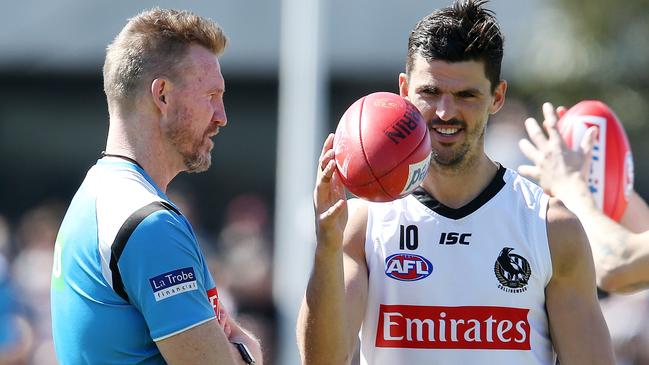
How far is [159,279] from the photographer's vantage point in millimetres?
4355

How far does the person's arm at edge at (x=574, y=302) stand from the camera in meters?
5.13

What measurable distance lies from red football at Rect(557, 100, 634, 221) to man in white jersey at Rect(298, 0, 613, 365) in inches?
35.8

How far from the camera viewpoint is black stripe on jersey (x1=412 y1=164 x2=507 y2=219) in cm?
539

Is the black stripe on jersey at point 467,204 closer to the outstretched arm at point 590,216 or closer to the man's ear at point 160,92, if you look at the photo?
the outstretched arm at point 590,216

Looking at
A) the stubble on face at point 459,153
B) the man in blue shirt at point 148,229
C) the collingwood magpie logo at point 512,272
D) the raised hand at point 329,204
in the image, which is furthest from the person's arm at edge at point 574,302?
the man in blue shirt at point 148,229

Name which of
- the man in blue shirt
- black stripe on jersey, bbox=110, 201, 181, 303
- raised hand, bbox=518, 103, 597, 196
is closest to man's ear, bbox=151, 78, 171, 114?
the man in blue shirt

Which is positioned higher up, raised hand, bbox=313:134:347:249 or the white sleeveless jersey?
raised hand, bbox=313:134:347:249

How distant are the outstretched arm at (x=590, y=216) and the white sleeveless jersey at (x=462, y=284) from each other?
0.36 meters

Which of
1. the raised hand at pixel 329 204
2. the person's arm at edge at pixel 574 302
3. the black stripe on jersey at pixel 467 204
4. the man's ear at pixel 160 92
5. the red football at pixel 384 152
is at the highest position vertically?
the man's ear at pixel 160 92

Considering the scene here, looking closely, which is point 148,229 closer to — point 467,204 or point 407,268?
point 407,268

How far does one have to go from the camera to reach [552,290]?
17.1 feet

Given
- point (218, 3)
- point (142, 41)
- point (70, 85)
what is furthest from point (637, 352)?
point (70, 85)

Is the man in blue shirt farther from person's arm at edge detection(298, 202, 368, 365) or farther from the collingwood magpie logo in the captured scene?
the collingwood magpie logo

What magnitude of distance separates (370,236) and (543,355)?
88 cm
